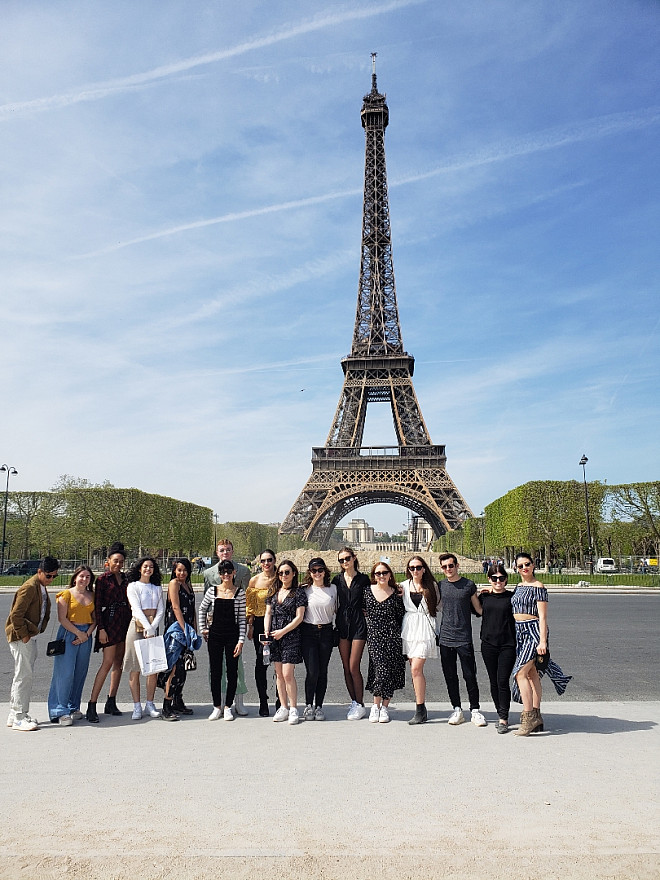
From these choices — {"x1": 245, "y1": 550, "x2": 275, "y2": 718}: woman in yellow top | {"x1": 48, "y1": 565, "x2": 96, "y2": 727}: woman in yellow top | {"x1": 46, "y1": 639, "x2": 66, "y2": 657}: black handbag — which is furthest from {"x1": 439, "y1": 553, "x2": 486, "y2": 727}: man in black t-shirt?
{"x1": 46, "y1": 639, "x2": 66, "y2": 657}: black handbag

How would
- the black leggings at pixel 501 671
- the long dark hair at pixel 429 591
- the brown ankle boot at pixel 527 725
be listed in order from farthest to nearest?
the long dark hair at pixel 429 591
the black leggings at pixel 501 671
the brown ankle boot at pixel 527 725

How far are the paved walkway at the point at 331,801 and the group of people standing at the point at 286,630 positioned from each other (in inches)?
14.8

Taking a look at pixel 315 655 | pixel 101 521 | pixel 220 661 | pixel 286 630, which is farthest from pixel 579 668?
pixel 101 521

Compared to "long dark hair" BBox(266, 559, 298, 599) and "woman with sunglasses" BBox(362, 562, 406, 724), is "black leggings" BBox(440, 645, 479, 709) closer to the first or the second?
"woman with sunglasses" BBox(362, 562, 406, 724)

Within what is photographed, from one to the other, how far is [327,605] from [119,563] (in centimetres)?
213

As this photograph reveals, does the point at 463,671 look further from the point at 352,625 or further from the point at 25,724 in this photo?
the point at 25,724

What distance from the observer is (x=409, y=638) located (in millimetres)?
6176

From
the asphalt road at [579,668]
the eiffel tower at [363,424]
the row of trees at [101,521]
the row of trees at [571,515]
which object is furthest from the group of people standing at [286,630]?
the eiffel tower at [363,424]

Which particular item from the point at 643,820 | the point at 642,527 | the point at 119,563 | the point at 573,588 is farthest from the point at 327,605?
the point at 642,527

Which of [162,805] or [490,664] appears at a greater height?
[490,664]

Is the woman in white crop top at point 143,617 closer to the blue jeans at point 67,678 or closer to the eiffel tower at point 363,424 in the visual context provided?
the blue jeans at point 67,678

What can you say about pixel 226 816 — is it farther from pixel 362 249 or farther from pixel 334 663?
pixel 362 249

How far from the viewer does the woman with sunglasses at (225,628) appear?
20.5 feet

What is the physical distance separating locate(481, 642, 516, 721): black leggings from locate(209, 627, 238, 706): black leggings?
2.31 meters
